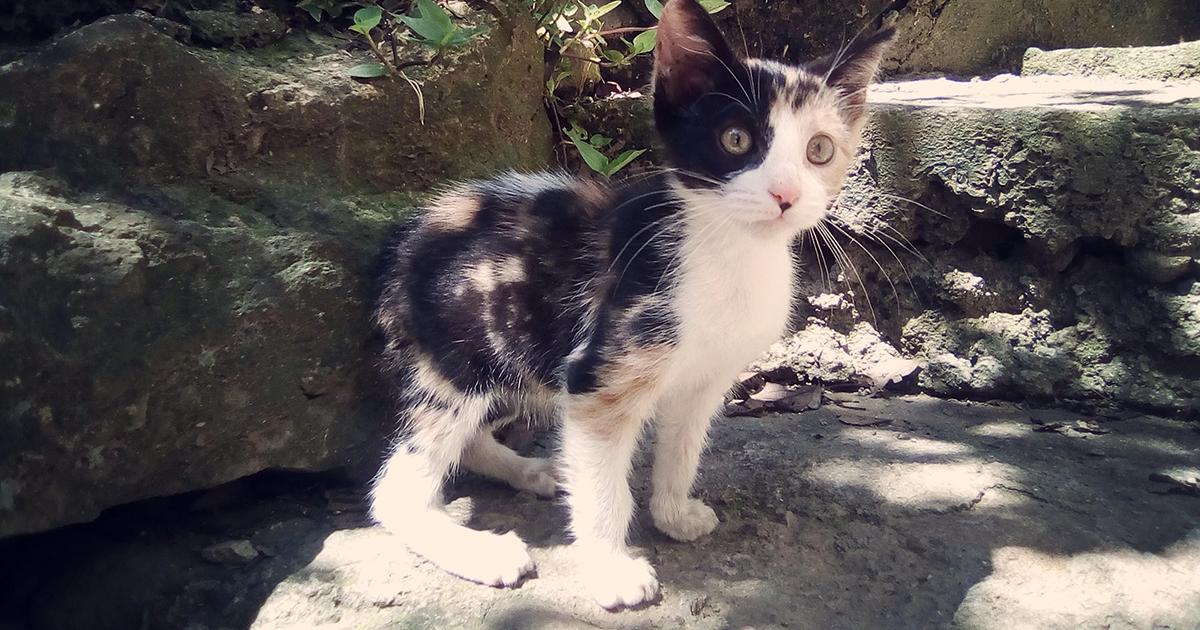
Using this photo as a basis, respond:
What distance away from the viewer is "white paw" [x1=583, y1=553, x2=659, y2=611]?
84.4 inches

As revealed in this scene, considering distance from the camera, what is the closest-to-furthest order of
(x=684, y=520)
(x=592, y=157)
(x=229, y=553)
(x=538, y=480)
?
(x=229, y=553) < (x=684, y=520) < (x=538, y=480) < (x=592, y=157)

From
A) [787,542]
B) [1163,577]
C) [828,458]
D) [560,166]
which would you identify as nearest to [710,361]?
[787,542]

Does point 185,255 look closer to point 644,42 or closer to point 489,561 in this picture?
point 489,561

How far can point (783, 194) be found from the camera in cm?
197

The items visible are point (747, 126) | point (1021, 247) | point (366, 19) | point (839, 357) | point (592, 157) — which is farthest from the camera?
point (839, 357)

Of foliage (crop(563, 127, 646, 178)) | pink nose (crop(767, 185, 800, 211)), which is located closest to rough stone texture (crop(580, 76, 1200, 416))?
foliage (crop(563, 127, 646, 178))

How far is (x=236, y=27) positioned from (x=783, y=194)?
6.13 ft

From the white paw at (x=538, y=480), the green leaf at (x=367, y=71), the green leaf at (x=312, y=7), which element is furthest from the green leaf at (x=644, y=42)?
the white paw at (x=538, y=480)

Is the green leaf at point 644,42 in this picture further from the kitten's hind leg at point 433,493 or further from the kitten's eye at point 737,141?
the kitten's hind leg at point 433,493

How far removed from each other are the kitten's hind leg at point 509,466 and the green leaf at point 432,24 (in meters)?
1.30

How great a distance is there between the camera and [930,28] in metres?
4.59

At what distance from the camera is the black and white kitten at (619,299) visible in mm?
2113

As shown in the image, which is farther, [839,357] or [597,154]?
[839,357]

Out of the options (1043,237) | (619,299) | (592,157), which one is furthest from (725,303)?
(1043,237)
